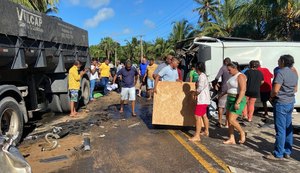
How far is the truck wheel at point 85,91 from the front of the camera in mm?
12656

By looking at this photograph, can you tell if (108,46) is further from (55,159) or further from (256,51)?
(55,159)

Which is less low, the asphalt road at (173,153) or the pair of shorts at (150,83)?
the pair of shorts at (150,83)

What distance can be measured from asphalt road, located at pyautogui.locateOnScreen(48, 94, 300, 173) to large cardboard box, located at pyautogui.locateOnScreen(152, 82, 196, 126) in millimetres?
258

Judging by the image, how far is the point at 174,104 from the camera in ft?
26.6

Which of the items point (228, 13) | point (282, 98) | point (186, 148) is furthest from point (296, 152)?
point (228, 13)

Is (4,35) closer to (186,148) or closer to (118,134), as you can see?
(118,134)

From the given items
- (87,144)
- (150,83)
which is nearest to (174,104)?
(87,144)

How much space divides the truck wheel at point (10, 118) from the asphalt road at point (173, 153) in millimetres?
1549

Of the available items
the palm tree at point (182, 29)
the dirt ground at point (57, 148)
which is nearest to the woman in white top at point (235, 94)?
the dirt ground at point (57, 148)

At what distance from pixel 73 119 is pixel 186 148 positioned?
4382 millimetres

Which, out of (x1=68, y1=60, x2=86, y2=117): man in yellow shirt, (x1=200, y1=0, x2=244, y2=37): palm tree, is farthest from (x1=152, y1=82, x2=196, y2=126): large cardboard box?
(x1=200, y1=0, x2=244, y2=37): palm tree

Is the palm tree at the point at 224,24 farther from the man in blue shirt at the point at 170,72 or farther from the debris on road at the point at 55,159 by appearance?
the debris on road at the point at 55,159

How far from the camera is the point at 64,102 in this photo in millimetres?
10484

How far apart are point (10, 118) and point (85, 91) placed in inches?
237
